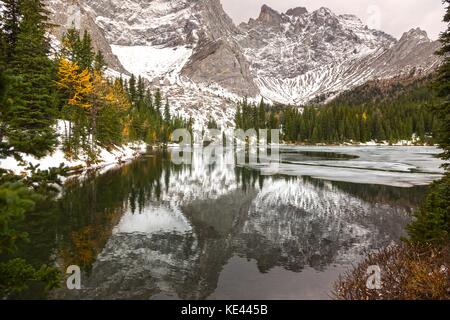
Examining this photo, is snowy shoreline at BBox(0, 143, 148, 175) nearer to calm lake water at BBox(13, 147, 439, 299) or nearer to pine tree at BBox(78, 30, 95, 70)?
calm lake water at BBox(13, 147, 439, 299)

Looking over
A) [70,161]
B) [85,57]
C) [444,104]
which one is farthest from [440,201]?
[85,57]

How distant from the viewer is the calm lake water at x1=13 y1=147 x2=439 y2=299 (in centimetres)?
1157

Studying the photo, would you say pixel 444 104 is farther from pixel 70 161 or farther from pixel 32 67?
pixel 70 161

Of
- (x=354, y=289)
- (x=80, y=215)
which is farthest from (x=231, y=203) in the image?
(x=354, y=289)

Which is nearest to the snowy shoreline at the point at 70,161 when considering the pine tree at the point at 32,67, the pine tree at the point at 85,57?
the pine tree at the point at 32,67

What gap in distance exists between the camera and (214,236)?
1764 centimetres

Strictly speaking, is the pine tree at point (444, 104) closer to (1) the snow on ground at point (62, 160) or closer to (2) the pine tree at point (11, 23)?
(1) the snow on ground at point (62, 160)

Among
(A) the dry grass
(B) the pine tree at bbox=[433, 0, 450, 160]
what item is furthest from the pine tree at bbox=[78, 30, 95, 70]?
(A) the dry grass

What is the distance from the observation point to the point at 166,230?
60.4 feet

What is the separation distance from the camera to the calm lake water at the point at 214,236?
456 inches

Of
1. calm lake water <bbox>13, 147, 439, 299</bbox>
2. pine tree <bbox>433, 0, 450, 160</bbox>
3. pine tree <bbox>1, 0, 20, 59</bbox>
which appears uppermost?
pine tree <bbox>1, 0, 20, 59</bbox>

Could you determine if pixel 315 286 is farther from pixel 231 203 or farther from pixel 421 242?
pixel 231 203

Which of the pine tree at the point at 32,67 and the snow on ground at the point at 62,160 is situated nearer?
the snow on ground at the point at 62,160

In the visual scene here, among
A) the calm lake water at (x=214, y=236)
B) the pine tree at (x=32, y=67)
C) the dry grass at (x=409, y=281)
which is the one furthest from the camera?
the pine tree at (x=32, y=67)
